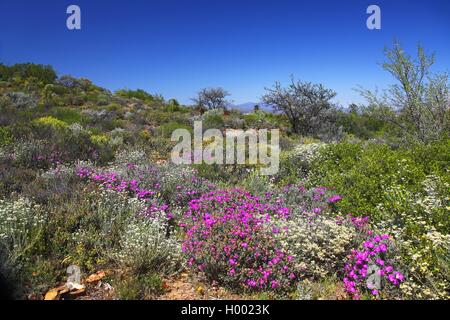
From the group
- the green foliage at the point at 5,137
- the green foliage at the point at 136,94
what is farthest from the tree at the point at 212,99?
the green foliage at the point at 5,137

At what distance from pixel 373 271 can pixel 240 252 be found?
160 centimetres

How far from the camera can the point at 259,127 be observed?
17.7 meters

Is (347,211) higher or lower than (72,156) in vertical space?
lower

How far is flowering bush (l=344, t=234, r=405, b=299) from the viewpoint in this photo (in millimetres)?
3471

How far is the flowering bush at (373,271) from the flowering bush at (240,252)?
744mm

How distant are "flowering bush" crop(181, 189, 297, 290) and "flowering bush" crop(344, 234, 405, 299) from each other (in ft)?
2.44

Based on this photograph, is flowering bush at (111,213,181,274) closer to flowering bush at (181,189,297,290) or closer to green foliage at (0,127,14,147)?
flowering bush at (181,189,297,290)

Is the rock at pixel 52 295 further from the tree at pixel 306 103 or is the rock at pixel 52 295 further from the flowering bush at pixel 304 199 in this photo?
the tree at pixel 306 103

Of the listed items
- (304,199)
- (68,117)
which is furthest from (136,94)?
(304,199)

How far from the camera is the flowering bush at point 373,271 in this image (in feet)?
11.4

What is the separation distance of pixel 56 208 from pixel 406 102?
1034 cm
